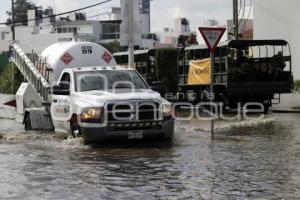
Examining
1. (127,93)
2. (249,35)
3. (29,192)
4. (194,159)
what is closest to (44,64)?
(127,93)

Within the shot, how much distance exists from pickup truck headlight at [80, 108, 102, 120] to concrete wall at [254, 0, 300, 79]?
15.2 m

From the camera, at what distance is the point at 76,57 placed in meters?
18.6

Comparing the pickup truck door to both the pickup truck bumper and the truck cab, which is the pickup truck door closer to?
the truck cab

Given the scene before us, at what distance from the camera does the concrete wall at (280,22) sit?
A: 86.3 ft

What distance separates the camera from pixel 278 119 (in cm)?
2048

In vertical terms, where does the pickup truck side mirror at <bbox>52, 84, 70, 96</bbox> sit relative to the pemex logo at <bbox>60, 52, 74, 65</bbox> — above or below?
below

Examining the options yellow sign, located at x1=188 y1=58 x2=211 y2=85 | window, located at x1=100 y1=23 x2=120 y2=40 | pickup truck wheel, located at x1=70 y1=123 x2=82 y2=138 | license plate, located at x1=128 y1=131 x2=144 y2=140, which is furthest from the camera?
window, located at x1=100 y1=23 x2=120 y2=40

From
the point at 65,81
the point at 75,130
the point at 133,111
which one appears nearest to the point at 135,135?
the point at 133,111

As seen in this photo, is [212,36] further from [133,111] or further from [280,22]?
[280,22]

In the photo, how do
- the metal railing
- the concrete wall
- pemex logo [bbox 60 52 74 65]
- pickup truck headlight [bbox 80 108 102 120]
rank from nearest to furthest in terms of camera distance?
1. pickup truck headlight [bbox 80 108 102 120]
2. the metal railing
3. pemex logo [bbox 60 52 74 65]
4. the concrete wall

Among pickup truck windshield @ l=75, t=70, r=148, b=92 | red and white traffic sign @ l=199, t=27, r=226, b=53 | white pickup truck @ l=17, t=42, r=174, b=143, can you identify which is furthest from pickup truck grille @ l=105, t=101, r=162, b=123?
red and white traffic sign @ l=199, t=27, r=226, b=53

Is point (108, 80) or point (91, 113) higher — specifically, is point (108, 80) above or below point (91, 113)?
above

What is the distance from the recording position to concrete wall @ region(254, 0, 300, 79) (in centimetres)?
2631

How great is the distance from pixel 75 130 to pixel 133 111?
177cm
